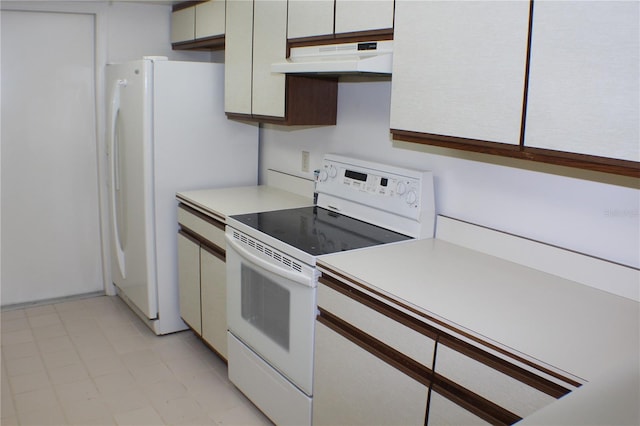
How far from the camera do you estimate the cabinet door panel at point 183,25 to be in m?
3.54

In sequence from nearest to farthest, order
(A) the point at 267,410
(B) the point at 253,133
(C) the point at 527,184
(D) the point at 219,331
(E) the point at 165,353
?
(C) the point at 527,184, (A) the point at 267,410, (D) the point at 219,331, (E) the point at 165,353, (B) the point at 253,133

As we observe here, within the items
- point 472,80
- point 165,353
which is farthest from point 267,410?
point 472,80

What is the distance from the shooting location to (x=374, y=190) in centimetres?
249

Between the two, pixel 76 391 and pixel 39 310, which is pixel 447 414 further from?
pixel 39 310

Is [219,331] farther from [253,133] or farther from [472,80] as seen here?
[472,80]

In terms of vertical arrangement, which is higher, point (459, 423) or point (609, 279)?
point (609, 279)

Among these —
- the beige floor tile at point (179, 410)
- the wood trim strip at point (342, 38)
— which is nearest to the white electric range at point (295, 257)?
the beige floor tile at point (179, 410)

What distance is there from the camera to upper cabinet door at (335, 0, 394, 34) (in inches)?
80.4

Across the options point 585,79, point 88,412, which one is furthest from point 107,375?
point 585,79

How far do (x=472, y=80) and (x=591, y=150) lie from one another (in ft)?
1.44

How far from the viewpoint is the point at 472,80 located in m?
1.74

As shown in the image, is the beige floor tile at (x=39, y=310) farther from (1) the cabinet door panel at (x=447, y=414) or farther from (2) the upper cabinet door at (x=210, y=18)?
(1) the cabinet door panel at (x=447, y=414)

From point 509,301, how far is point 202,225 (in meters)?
1.73

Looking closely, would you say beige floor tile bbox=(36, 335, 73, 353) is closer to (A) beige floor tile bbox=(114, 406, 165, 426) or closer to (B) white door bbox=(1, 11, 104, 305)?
(B) white door bbox=(1, 11, 104, 305)
